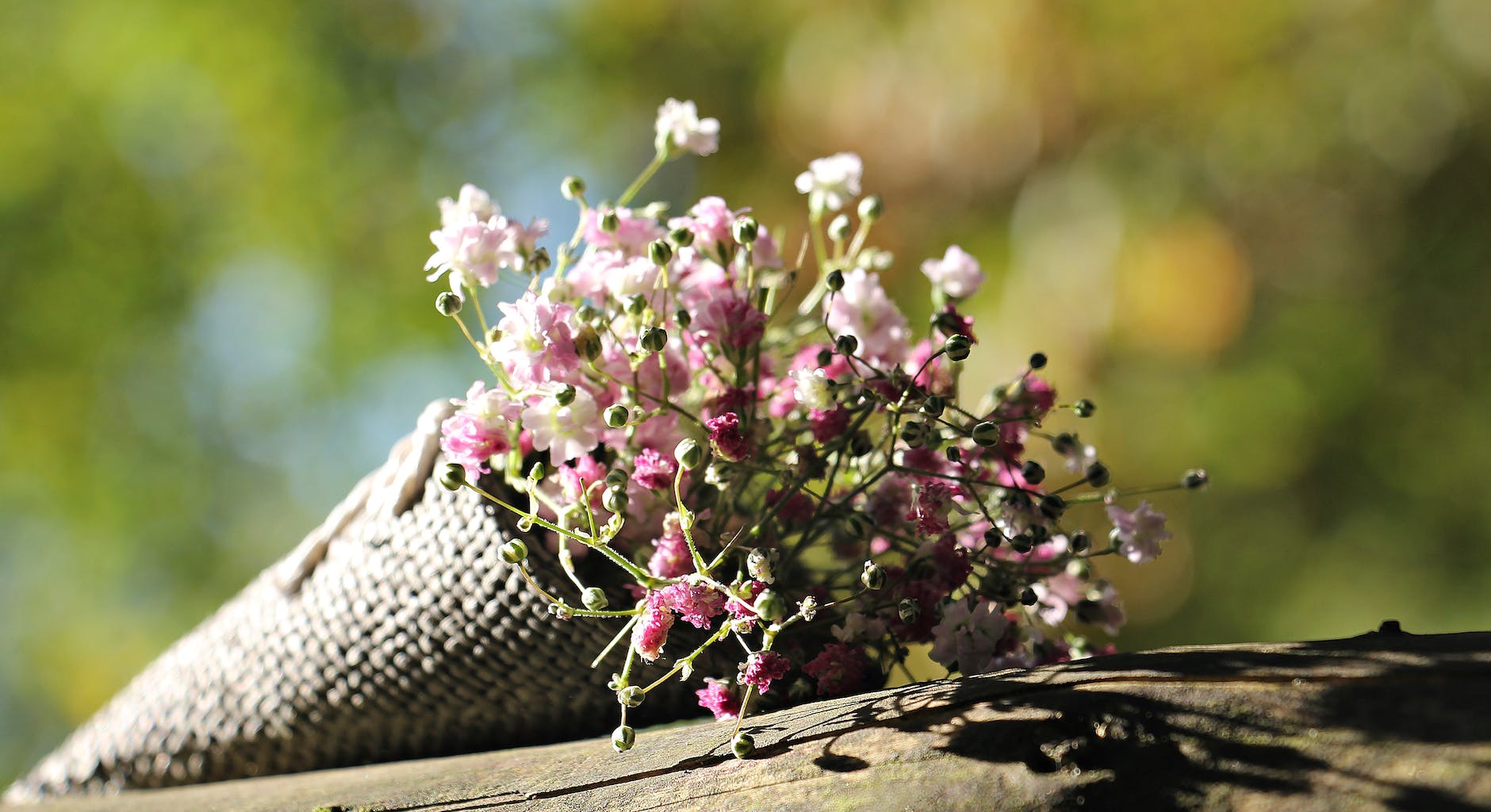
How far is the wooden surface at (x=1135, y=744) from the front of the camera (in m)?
0.37

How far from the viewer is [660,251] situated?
0.51m

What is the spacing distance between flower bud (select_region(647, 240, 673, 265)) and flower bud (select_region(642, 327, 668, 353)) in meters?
0.04

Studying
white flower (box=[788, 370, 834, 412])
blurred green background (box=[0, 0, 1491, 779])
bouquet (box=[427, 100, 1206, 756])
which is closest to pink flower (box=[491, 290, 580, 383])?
bouquet (box=[427, 100, 1206, 756])

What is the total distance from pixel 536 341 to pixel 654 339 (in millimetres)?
54

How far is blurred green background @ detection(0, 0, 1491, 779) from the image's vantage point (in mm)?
2949

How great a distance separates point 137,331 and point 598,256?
140 inches

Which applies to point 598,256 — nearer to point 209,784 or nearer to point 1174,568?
point 209,784

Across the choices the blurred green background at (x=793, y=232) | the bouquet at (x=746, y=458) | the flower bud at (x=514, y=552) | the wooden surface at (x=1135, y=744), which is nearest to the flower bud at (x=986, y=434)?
the bouquet at (x=746, y=458)

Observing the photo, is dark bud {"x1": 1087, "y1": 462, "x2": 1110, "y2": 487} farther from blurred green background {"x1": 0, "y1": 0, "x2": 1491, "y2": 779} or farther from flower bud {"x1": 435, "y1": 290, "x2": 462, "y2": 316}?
blurred green background {"x1": 0, "y1": 0, "x2": 1491, "y2": 779}

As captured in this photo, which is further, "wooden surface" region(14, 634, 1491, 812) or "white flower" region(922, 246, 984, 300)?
"white flower" region(922, 246, 984, 300)

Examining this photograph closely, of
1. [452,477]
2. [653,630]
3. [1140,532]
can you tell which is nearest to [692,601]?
[653,630]

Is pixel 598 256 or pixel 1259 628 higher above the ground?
pixel 598 256

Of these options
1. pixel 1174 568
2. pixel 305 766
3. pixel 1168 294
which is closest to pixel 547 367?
pixel 305 766

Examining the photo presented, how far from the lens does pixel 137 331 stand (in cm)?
355
